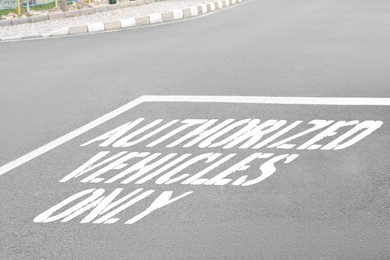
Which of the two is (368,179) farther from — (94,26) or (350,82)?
(94,26)

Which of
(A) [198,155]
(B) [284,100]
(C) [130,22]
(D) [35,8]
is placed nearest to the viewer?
(A) [198,155]

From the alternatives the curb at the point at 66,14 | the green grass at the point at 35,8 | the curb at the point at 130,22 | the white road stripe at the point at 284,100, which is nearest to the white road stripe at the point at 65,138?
the white road stripe at the point at 284,100

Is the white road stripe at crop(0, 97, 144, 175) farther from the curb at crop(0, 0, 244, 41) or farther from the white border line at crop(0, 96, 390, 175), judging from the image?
the curb at crop(0, 0, 244, 41)

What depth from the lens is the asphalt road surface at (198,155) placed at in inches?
188

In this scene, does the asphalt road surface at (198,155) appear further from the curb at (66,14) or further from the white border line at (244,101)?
the curb at (66,14)

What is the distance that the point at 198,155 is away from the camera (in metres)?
6.50

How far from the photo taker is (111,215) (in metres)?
5.18

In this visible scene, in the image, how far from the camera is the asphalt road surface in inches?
188

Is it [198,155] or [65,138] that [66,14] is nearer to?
[65,138]

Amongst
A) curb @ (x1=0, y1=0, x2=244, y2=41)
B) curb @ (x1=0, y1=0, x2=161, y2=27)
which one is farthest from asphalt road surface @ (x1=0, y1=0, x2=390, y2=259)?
curb @ (x1=0, y1=0, x2=161, y2=27)

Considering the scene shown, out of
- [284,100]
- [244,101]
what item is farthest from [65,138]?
[284,100]

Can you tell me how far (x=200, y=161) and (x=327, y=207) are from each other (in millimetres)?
1351

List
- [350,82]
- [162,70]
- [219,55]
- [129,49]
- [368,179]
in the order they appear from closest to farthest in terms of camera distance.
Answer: [368,179]
[350,82]
[162,70]
[219,55]
[129,49]

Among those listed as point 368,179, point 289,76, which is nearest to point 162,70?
point 289,76
